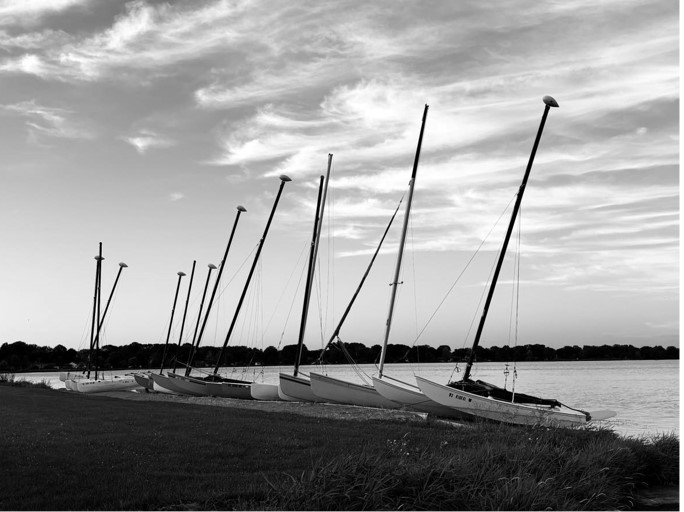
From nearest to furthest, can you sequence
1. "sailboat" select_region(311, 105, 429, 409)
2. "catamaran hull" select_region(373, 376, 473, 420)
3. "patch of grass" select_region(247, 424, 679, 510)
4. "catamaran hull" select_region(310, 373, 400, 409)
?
"patch of grass" select_region(247, 424, 679, 510) < "catamaran hull" select_region(373, 376, 473, 420) < "sailboat" select_region(311, 105, 429, 409) < "catamaran hull" select_region(310, 373, 400, 409)

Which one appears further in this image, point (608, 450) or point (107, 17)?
point (107, 17)

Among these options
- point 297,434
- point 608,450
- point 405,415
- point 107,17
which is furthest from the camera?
point 405,415

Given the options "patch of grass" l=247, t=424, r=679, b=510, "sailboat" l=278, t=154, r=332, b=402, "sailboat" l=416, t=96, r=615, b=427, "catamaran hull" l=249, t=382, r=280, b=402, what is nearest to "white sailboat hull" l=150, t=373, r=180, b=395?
"catamaran hull" l=249, t=382, r=280, b=402

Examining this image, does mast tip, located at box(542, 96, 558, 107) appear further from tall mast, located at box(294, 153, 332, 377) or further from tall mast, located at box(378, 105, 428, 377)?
tall mast, located at box(294, 153, 332, 377)

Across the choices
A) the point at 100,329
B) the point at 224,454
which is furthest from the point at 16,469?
the point at 100,329

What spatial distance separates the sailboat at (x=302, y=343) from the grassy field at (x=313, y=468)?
15.1m

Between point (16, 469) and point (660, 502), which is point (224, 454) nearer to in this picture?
point (16, 469)

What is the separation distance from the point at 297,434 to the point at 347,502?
6.99m

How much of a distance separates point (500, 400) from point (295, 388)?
11068 mm

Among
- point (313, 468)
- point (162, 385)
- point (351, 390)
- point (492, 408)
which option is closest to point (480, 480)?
point (313, 468)

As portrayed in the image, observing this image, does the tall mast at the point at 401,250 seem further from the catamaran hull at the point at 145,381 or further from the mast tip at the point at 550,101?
the catamaran hull at the point at 145,381

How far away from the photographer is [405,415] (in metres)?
23.4

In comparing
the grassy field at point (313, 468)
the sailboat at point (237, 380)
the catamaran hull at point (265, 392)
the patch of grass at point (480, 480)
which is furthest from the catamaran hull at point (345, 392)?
the patch of grass at point (480, 480)

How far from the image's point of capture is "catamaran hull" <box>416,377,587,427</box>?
933 inches
